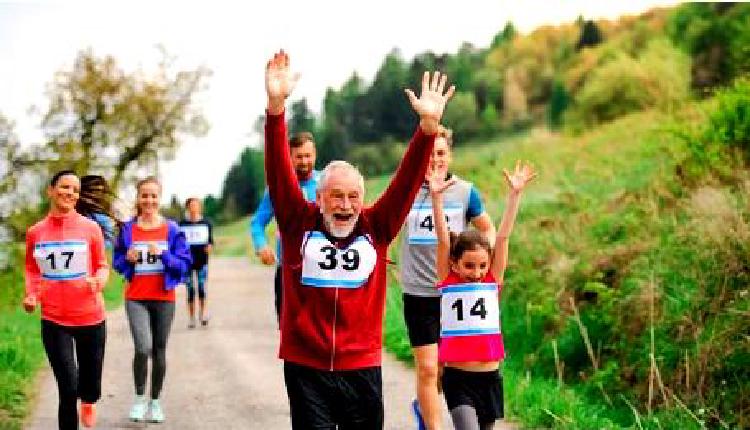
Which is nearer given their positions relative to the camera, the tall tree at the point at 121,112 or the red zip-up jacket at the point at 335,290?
the red zip-up jacket at the point at 335,290

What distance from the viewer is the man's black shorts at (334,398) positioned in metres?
4.60

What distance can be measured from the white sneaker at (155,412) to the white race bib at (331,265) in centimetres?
435

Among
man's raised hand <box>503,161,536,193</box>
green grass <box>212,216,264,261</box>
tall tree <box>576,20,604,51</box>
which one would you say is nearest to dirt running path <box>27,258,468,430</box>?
man's raised hand <box>503,161,536,193</box>

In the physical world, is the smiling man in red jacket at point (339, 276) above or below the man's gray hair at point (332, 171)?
below

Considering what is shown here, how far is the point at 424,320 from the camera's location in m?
6.82

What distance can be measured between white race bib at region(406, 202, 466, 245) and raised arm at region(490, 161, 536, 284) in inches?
36.9

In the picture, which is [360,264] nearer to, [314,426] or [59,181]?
[314,426]

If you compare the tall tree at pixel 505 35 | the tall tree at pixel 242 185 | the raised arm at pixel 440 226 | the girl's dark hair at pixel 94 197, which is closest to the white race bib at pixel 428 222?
the raised arm at pixel 440 226

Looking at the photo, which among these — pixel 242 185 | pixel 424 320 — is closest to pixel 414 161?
pixel 424 320

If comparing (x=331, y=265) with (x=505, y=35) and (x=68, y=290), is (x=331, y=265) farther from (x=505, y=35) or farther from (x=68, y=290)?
(x=505, y=35)

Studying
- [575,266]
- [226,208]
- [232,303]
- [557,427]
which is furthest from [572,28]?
[557,427]

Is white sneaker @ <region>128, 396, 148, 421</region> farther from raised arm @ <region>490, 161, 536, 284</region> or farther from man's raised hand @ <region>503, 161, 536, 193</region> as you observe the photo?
man's raised hand @ <region>503, 161, 536, 193</region>

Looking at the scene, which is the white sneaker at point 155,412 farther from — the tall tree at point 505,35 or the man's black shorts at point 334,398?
the tall tree at point 505,35

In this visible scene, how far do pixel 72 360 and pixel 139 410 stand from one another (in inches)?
63.3
